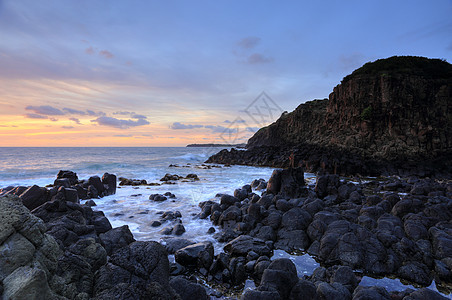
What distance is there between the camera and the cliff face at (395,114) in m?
33.2

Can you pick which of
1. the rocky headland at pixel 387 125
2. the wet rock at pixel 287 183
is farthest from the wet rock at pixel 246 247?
the rocky headland at pixel 387 125

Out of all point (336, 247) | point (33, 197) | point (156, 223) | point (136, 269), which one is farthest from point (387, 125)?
point (33, 197)

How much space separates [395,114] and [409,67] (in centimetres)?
1248

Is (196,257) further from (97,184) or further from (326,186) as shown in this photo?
(97,184)

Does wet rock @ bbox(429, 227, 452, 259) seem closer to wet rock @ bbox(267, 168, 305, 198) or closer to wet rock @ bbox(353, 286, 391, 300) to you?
wet rock @ bbox(353, 286, 391, 300)

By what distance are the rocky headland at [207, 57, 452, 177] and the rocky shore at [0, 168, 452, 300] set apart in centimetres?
1901

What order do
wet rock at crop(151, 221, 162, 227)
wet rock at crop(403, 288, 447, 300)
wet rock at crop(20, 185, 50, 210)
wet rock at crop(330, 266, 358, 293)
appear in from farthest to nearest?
wet rock at crop(151, 221, 162, 227) → wet rock at crop(20, 185, 50, 210) → wet rock at crop(330, 266, 358, 293) → wet rock at crop(403, 288, 447, 300)

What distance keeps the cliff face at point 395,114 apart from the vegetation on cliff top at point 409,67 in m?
0.18

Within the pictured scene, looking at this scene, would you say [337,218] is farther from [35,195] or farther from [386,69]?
[386,69]

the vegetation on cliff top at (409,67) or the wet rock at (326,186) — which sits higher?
the vegetation on cliff top at (409,67)

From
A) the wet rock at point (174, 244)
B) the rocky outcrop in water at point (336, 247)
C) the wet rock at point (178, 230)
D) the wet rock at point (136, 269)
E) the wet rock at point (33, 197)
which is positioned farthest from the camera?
the wet rock at point (178, 230)

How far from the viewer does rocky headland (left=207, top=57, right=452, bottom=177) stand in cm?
2981

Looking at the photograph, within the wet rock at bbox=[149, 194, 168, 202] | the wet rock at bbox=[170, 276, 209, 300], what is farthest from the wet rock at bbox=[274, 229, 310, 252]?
the wet rock at bbox=[149, 194, 168, 202]

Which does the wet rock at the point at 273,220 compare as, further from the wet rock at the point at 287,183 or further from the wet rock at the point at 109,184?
the wet rock at the point at 109,184
